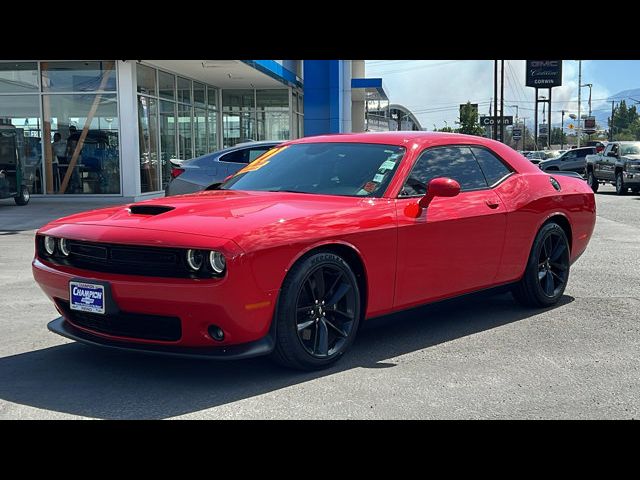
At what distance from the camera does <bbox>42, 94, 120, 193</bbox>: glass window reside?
1877cm

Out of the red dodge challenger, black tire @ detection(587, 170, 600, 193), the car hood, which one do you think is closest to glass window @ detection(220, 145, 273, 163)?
the red dodge challenger

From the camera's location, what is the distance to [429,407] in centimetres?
399

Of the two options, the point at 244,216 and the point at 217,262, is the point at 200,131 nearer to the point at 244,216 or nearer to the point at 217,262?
the point at 244,216

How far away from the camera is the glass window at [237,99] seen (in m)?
29.6

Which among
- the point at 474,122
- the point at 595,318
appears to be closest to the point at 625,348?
the point at 595,318

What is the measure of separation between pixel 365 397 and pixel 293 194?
165 centimetres

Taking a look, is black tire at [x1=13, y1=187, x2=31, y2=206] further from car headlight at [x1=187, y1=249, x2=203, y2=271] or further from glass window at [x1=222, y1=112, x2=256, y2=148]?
car headlight at [x1=187, y1=249, x2=203, y2=271]

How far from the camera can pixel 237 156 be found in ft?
36.7

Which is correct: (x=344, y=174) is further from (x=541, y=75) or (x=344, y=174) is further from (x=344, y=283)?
(x=541, y=75)

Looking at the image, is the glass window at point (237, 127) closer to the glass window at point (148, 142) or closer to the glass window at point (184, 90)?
the glass window at point (184, 90)

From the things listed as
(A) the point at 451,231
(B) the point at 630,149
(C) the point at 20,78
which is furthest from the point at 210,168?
(B) the point at 630,149

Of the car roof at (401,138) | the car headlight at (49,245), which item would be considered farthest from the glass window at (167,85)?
the car headlight at (49,245)

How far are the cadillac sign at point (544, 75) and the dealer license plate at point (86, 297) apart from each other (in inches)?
3048

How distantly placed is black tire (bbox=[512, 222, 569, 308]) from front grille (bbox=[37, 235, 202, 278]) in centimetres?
326
